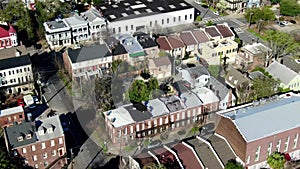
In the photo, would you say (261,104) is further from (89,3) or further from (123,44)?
(89,3)

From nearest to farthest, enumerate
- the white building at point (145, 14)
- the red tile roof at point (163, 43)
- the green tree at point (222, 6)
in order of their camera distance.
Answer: the red tile roof at point (163, 43), the white building at point (145, 14), the green tree at point (222, 6)

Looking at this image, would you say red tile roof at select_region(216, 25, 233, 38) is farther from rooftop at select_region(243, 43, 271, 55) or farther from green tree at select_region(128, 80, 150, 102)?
green tree at select_region(128, 80, 150, 102)

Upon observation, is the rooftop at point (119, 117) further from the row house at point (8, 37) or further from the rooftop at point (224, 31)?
the row house at point (8, 37)

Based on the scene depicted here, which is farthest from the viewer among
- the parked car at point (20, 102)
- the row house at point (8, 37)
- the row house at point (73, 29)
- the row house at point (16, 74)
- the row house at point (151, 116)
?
the row house at point (73, 29)

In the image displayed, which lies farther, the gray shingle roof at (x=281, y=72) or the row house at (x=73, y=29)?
the row house at (x=73, y=29)

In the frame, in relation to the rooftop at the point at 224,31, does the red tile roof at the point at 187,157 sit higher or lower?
lower

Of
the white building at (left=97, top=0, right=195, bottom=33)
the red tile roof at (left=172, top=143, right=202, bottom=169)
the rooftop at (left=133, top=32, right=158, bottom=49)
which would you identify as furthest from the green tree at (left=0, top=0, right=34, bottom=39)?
the red tile roof at (left=172, top=143, right=202, bottom=169)

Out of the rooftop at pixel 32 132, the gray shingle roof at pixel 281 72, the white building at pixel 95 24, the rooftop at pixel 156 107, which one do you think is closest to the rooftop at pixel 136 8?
the white building at pixel 95 24
